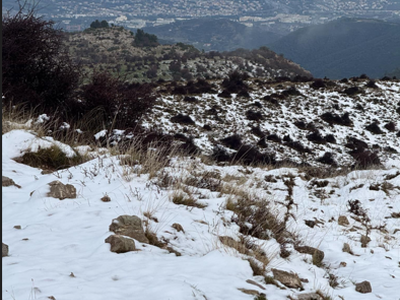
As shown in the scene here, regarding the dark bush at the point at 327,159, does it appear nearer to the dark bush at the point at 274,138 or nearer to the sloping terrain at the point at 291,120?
the sloping terrain at the point at 291,120

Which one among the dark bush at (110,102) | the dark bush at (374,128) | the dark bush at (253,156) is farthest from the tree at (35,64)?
the dark bush at (374,128)

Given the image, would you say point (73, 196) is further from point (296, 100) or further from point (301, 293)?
point (296, 100)

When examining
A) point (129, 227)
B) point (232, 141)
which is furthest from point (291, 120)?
point (129, 227)

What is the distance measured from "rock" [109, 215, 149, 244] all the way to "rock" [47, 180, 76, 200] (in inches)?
34.1

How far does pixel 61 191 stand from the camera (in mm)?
3127

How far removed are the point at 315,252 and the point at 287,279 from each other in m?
0.96

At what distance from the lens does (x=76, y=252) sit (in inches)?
88.8

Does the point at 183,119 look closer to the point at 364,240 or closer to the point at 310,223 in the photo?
the point at 310,223

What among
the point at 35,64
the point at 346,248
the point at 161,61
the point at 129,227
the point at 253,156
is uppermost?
the point at 35,64

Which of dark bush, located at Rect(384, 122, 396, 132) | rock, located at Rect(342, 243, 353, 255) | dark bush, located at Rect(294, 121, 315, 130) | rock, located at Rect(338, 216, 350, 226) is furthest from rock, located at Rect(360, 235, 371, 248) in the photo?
dark bush, located at Rect(384, 122, 396, 132)

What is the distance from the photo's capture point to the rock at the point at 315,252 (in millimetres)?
3184

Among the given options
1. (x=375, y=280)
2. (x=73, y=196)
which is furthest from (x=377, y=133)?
(x=73, y=196)

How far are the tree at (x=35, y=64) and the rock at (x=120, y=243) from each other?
20.2 feet

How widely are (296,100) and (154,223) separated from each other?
2070 cm
